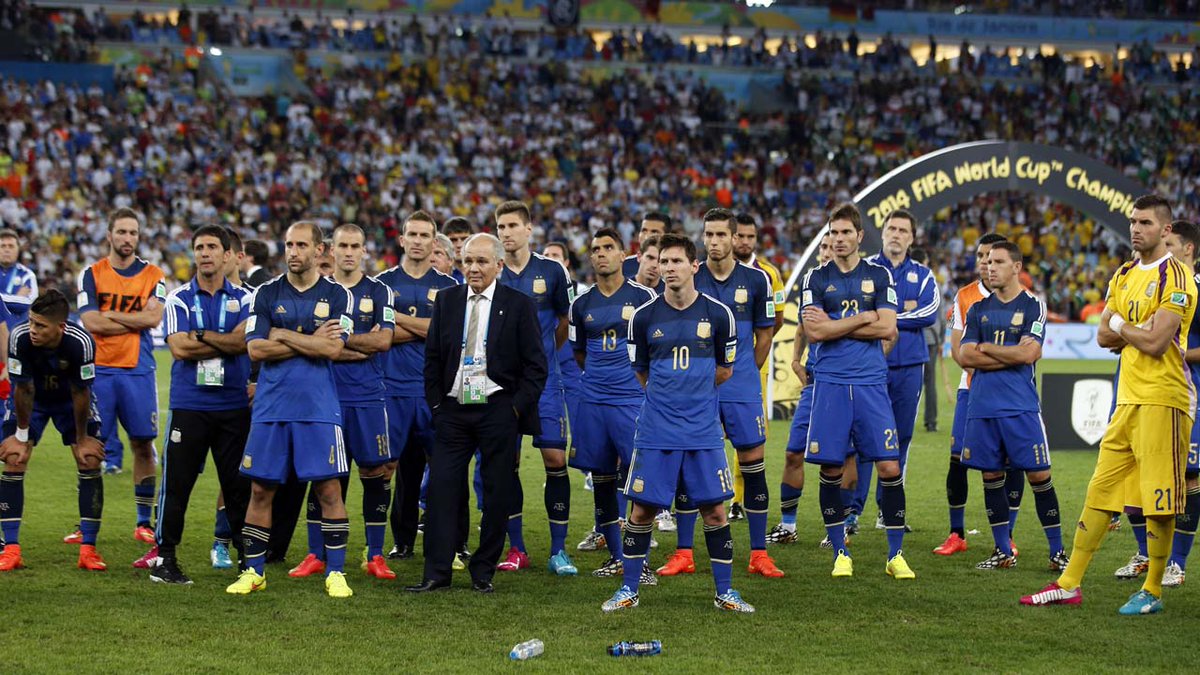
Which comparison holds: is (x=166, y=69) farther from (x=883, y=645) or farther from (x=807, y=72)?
(x=883, y=645)

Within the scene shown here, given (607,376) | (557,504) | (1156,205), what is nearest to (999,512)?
(1156,205)

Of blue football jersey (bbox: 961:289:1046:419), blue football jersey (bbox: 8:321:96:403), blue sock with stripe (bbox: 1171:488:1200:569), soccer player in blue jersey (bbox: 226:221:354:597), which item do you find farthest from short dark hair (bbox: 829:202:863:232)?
blue football jersey (bbox: 8:321:96:403)

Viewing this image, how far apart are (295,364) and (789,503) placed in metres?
4.10

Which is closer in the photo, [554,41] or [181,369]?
[181,369]

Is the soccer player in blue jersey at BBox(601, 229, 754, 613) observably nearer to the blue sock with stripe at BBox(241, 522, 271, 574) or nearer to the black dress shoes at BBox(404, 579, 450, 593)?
the black dress shoes at BBox(404, 579, 450, 593)

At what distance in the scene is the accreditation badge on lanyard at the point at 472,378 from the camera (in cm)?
829

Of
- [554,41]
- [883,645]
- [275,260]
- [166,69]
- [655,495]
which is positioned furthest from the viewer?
[554,41]

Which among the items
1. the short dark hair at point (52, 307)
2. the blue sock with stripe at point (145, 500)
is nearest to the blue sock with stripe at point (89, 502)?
the blue sock with stripe at point (145, 500)

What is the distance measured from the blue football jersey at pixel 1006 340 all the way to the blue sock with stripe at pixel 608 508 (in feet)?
8.56

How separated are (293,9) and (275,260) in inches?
550

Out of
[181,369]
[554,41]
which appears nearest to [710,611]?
[181,369]

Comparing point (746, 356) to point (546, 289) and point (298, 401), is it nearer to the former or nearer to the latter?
point (546, 289)

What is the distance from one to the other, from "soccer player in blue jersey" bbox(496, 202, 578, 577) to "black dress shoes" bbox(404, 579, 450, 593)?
82 centimetres

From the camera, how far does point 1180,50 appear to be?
1863 inches
